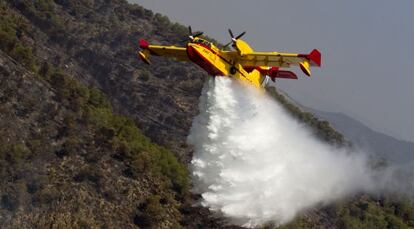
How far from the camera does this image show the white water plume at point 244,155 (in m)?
41.1

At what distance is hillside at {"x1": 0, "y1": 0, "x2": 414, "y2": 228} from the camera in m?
49.4

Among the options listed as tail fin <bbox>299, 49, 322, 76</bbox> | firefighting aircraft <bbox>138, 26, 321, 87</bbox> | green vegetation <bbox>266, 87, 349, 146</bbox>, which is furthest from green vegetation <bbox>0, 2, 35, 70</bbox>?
green vegetation <bbox>266, 87, 349, 146</bbox>

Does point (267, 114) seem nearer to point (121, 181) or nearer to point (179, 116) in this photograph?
point (121, 181)

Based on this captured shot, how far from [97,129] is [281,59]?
2745cm

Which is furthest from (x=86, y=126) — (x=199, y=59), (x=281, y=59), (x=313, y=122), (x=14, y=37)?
(x=313, y=122)

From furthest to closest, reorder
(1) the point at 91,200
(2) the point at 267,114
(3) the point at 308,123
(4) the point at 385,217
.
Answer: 1. (3) the point at 308,123
2. (4) the point at 385,217
3. (1) the point at 91,200
4. (2) the point at 267,114

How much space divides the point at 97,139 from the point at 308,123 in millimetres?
49028

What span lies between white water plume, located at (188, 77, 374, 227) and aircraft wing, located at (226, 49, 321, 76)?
1.91 metres

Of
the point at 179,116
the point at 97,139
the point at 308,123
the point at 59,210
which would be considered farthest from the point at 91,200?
the point at 308,123

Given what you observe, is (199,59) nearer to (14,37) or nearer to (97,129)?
(97,129)

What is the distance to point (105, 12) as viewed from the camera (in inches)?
4104

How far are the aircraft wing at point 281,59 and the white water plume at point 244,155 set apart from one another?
6.28 ft

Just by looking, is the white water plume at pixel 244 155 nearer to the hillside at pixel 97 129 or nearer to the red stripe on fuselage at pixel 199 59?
the red stripe on fuselage at pixel 199 59

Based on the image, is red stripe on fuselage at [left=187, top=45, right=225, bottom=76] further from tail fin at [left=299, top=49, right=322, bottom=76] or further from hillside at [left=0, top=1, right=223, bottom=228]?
hillside at [left=0, top=1, right=223, bottom=228]
